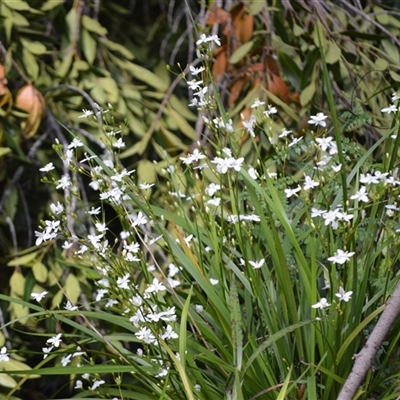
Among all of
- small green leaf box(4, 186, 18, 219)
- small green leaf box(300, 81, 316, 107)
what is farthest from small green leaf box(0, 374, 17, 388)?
small green leaf box(300, 81, 316, 107)

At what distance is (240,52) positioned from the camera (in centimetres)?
175

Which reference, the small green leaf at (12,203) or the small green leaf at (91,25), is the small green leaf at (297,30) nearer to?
the small green leaf at (91,25)

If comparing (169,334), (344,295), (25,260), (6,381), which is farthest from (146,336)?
(25,260)

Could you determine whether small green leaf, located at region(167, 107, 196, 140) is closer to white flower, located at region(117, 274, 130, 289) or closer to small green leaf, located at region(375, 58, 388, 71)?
small green leaf, located at region(375, 58, 388, 71)

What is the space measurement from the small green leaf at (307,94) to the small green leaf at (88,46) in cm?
57

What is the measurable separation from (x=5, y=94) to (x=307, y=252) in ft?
3.02

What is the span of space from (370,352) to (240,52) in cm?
100

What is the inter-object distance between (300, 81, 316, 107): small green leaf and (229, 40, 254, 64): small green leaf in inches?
6.5

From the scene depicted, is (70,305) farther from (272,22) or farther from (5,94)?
(272,22)

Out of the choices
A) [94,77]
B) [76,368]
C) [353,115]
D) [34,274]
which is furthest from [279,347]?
[94,77]

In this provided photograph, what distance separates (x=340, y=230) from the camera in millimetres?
932

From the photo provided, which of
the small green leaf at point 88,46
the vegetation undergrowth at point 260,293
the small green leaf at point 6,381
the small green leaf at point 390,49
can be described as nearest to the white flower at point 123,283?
the vegetation undergrowth at point 260,293

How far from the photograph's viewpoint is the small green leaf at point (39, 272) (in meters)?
1.74

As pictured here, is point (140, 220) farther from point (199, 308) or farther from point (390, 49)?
point (390, 49)
